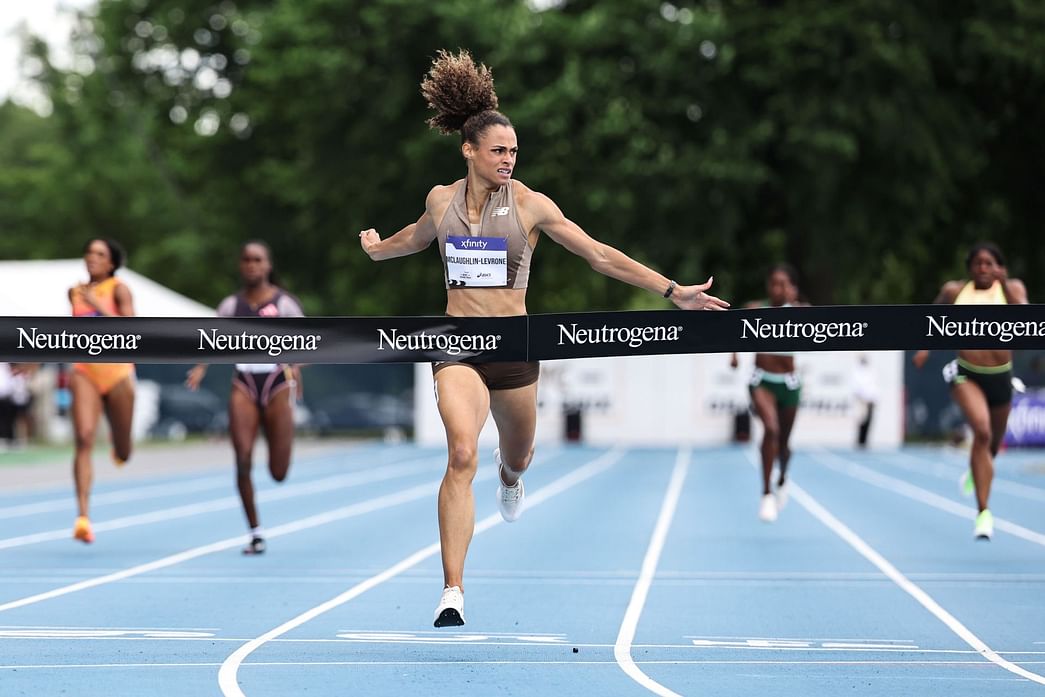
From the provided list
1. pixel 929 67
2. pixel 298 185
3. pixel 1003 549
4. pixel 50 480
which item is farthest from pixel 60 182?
pixel 1003 549

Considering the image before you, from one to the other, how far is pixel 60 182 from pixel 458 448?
54657 mm

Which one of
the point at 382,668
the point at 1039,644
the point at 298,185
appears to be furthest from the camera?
the point at 298,185

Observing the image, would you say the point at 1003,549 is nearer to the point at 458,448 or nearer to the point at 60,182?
the point at 458,448

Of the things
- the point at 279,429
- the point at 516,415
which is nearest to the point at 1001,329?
the point at 516,415

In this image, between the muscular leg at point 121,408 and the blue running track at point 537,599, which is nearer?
the blue running track at point 537,599

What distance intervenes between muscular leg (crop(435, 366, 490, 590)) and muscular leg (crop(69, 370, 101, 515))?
18.1 feet

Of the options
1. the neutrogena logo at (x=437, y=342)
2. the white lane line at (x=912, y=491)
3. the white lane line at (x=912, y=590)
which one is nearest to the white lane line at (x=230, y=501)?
the neutrogena logo at (x=437, y=342)

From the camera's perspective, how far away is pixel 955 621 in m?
8.34

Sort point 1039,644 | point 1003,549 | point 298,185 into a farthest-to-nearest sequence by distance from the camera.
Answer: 1. point 298,185
2. point 1003,549
3. point 1039,644

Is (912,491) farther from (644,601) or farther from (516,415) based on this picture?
(516,415)

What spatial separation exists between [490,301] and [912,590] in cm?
359

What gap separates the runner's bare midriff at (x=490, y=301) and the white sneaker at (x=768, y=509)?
700cm

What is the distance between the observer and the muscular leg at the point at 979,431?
11336mm

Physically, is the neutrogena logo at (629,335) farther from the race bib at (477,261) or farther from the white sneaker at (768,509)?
the white sneaker at (768,509)
